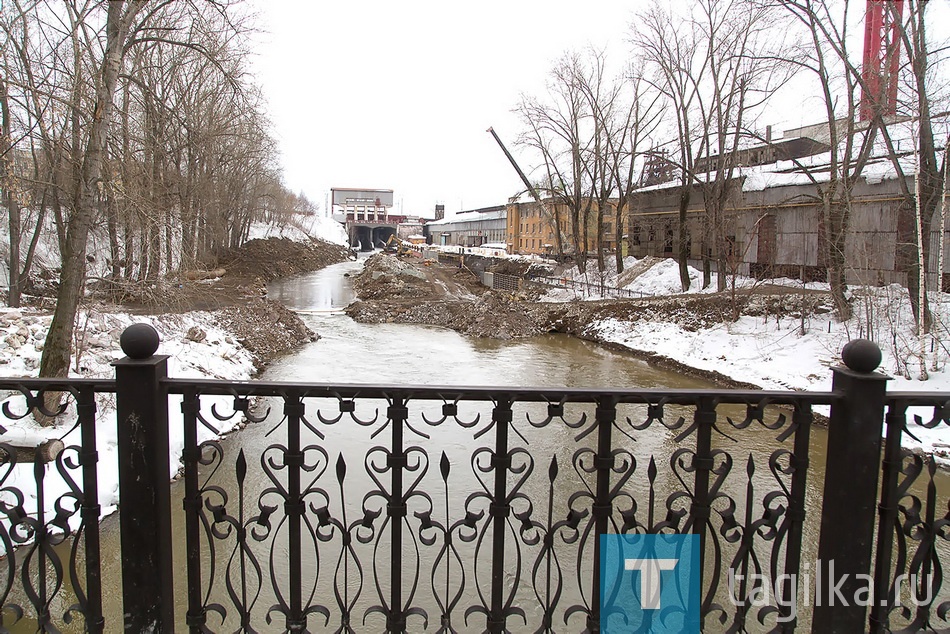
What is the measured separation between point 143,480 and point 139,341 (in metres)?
0.50

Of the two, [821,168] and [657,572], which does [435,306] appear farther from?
[657,572]

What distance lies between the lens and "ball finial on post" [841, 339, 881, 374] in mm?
2000

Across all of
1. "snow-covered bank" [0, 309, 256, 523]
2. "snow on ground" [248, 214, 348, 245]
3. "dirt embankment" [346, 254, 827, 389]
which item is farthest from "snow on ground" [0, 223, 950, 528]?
"snow on ground" [248, 214, 348, 245]

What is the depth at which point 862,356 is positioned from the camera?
2.02 m

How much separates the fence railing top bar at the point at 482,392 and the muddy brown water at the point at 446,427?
478 mm

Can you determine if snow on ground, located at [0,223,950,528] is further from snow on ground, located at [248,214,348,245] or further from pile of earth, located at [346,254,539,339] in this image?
snow on ground, located at [248,214,348,245]

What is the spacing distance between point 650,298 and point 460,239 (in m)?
56.6

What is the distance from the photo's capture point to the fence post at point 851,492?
2.04 meters

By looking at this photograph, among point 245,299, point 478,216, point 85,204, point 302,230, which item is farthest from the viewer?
point 478,216

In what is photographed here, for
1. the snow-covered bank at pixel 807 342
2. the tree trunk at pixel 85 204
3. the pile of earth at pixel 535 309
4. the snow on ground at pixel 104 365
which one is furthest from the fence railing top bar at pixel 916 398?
the pile of earth at pixel 535 309

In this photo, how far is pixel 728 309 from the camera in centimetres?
1950

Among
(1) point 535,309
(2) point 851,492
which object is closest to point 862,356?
(2) point 851,492

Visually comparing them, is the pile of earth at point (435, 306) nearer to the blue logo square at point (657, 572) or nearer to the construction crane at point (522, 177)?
the construction crane at point (522, 177)

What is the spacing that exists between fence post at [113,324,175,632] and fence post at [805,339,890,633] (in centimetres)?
237
